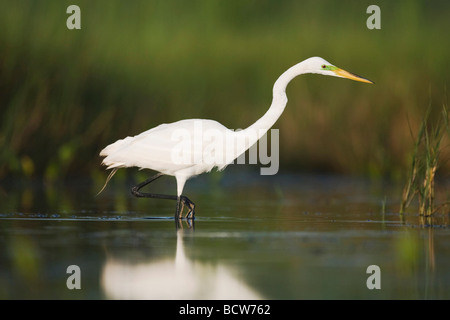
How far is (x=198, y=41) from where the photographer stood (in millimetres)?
15352

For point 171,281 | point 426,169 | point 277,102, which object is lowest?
point 171,281

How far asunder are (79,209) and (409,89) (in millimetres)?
5632

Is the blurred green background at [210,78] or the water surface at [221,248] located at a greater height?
the blurred green background at [210,78]

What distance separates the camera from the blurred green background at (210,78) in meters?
12.0

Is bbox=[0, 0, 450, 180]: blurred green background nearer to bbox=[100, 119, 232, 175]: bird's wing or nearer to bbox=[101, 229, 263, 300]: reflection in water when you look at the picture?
bbox=[100, 119, 232, 175]: bird's wing

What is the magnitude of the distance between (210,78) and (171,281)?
30.0ft

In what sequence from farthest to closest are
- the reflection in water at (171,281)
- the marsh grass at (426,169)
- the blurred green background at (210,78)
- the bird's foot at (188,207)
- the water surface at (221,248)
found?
1. the blurred green background at (210,78)
2. the bird's foot at (188,207)
3. the marsh grass at (426,169)
4. the water surface at (221,248)
5. the reflection in water at (171,281)

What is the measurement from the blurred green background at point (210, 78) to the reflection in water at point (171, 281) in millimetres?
5518

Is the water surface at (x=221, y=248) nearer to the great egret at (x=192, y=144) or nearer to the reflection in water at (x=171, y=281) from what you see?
the reflection in water at (x=171, y=281)

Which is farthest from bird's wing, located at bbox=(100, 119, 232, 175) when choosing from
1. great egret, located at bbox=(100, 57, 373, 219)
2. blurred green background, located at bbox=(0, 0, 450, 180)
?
blurred green background, located at bbox=(0, 0, 450, 180)

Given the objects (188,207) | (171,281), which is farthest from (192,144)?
(171,281)

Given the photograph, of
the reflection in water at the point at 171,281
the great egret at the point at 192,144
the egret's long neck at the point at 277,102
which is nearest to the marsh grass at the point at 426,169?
the great egret at the point at 192,144

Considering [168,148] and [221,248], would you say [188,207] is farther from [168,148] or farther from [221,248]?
[221,248]

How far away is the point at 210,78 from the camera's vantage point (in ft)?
47.7
